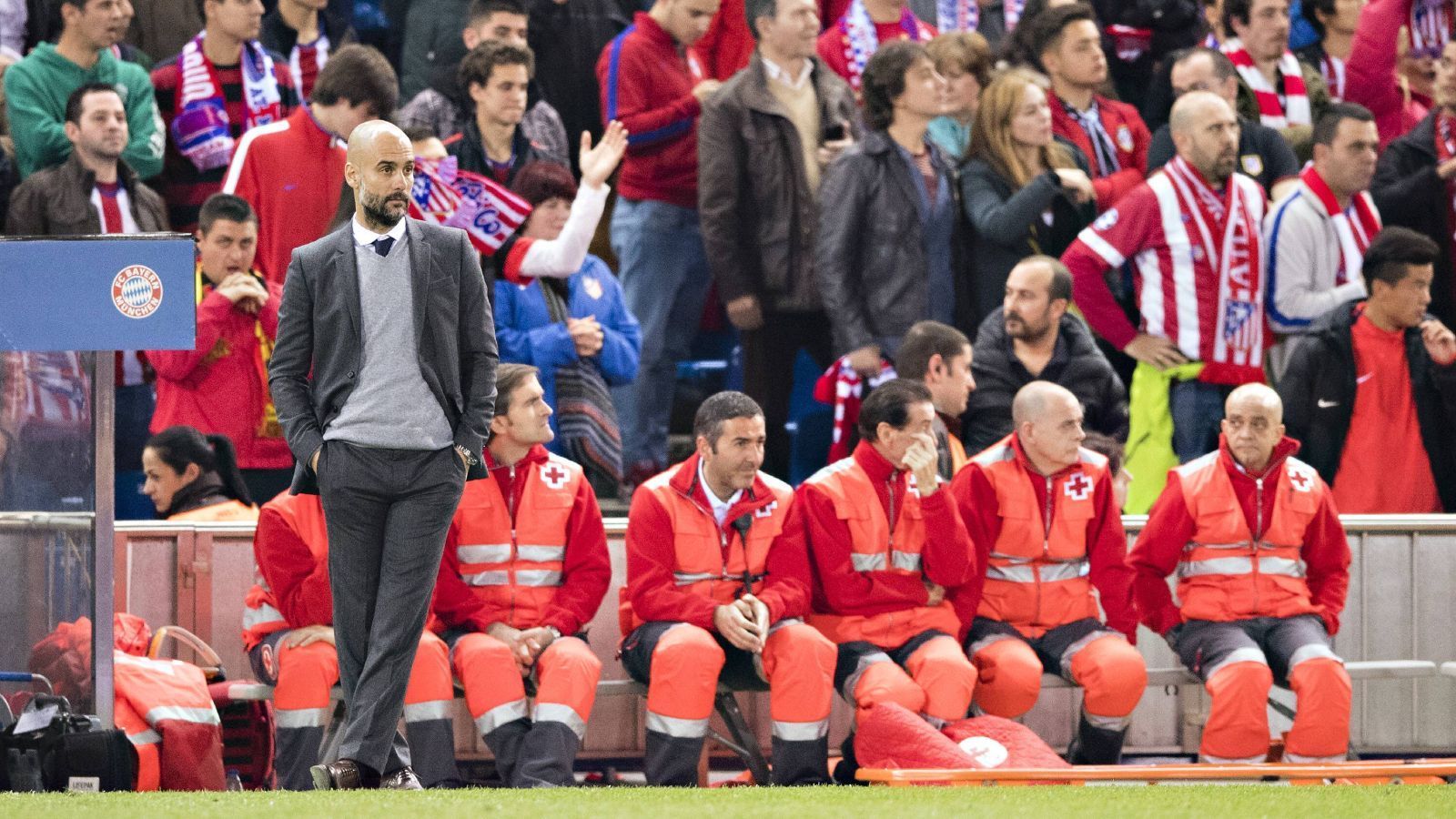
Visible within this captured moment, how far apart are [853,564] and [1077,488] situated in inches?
38.8

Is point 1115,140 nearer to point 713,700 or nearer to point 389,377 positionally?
point 713,700

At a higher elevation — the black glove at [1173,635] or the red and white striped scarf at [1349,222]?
the red and white striped scarf at [1349,222]

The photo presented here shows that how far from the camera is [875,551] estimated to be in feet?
27.6

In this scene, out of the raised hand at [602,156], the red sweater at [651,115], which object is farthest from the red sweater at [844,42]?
the raised hand at [602,156]

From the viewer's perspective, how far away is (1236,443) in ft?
28.8

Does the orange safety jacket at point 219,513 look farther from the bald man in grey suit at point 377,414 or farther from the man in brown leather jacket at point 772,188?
the man in brown leather jacket at point 772,188

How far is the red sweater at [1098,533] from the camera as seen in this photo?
8.66 meters

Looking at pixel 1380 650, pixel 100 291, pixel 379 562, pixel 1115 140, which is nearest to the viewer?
pixel 379 562

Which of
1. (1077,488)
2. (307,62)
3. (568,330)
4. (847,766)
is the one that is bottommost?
(847,766)

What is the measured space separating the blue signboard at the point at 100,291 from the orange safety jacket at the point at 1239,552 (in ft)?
13.5

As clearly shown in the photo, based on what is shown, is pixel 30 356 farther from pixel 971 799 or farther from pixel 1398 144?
pixel 1398 144

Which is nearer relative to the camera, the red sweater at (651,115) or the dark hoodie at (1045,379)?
the dark hoodie at (1045,379)

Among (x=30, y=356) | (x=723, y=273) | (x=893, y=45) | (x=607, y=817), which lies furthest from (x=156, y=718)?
(x=893, y=45)

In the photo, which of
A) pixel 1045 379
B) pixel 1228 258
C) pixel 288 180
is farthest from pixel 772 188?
pixel 288 180
